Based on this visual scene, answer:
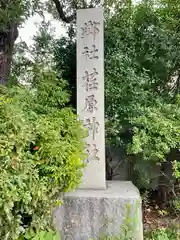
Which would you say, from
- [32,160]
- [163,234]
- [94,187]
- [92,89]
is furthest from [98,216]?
[92,89]

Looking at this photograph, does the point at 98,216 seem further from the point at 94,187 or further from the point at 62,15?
the point at 62,15

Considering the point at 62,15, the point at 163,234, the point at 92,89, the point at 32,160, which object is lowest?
the point at 163,234

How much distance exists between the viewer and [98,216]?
2521mm

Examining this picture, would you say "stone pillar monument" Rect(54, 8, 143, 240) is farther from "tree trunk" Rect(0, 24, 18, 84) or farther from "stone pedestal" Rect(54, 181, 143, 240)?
"tree trunk" Rect(0, 24, 18, 84)

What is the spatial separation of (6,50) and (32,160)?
7.95 ft

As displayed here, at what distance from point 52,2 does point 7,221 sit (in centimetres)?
423

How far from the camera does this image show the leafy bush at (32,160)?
65.2 inches

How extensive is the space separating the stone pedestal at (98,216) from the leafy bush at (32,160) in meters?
0.33

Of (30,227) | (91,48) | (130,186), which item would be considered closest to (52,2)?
(91,48)

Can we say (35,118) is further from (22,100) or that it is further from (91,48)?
(91,48)

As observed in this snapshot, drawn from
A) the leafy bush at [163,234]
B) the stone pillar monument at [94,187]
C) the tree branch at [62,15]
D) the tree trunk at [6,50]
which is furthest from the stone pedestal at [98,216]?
the tree branch at [62,15]

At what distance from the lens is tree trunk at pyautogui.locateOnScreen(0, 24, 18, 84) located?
365 cm

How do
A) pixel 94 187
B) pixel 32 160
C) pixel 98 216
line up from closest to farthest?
pixel 32 160
pixel 98 216
pixel 94 187

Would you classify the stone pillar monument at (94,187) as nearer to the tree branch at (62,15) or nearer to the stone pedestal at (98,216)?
the stone pedestal at (98,216)
